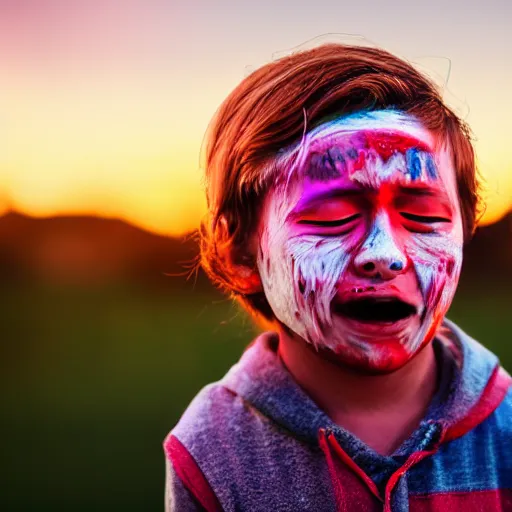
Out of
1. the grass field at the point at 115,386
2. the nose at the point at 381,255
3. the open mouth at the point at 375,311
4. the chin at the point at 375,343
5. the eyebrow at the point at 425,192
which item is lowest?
the grass field at the point at 115,386

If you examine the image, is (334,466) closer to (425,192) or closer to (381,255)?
(381,255)

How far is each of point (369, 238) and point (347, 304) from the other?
0.11m

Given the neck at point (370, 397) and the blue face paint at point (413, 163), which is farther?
the neck at point (370, 397)

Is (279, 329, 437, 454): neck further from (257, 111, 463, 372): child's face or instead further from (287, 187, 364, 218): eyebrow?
(287, 187, 364, 218): eyebrow

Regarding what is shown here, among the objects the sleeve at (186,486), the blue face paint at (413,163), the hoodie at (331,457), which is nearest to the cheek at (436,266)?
the blue face paint at (413,163)

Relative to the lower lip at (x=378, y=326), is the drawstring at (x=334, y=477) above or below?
below

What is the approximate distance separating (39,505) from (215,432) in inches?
34.1

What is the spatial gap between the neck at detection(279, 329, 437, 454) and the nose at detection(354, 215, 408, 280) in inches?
7.8

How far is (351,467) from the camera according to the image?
1002mm

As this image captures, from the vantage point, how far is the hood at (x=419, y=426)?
1.00m

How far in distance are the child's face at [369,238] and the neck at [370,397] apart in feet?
0.33

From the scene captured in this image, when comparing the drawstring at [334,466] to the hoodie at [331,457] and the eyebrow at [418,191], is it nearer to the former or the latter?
the hoodie at [331,457]

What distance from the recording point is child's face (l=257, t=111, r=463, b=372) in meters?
0.94

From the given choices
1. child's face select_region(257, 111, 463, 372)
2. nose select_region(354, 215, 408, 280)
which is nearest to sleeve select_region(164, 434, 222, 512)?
child's face select_region(257, 111, 463, 372)
